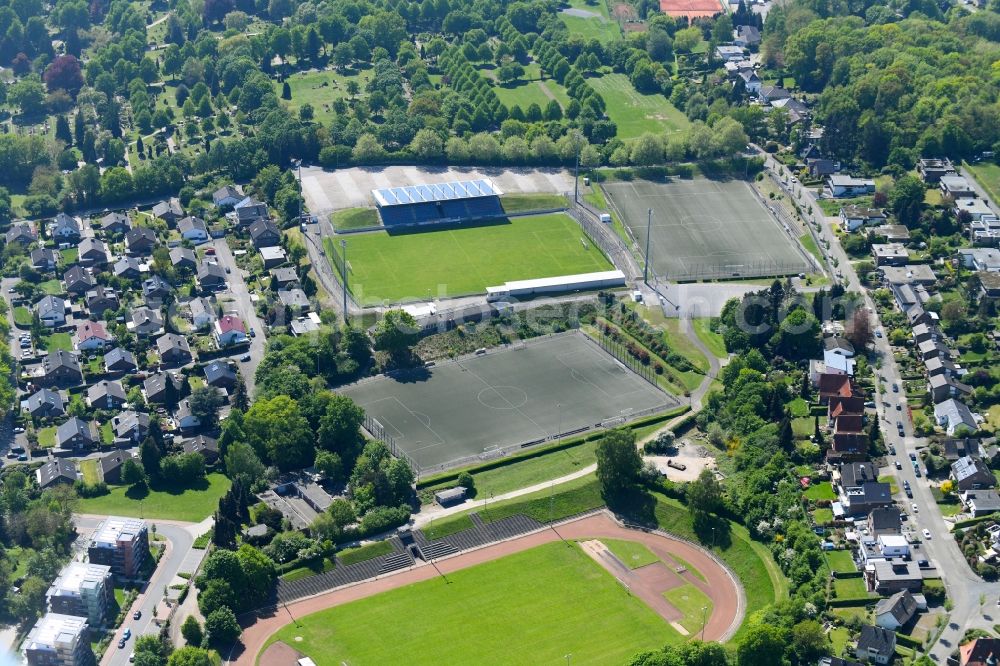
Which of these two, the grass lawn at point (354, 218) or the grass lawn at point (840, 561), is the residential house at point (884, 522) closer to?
the grass lawn at point (840, 561)

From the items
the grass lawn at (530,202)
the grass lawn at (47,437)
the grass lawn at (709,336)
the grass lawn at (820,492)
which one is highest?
the grass lawn at (530,202)

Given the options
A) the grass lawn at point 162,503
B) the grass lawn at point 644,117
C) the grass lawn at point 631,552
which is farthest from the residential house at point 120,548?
the grass lawn at point 644,117

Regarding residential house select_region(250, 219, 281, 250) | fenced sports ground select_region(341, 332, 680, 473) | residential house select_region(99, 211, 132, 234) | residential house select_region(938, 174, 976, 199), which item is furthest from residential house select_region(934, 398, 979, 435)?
residential house select_region(99, 211, 132, 234)

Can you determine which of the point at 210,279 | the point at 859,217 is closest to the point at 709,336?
the point at 859,217

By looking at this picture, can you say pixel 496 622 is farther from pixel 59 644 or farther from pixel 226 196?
pixel 226 196

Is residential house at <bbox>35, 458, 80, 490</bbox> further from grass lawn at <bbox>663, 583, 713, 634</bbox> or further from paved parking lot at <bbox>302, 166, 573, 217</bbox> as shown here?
paved parking lot at <bbox>302, 166, 573, 217</bbox>
